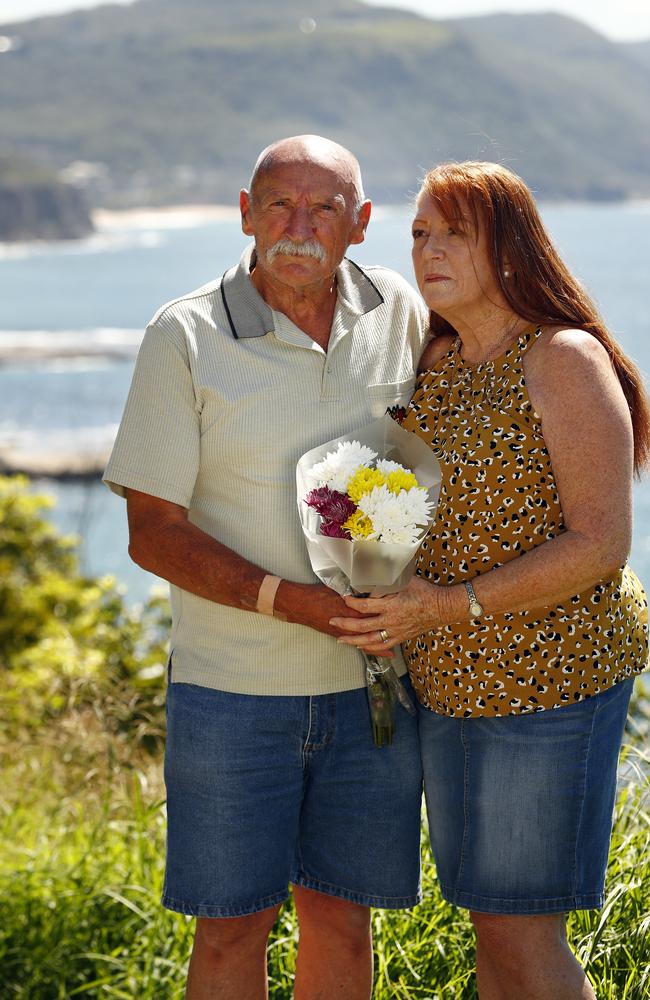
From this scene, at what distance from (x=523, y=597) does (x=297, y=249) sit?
0.91m

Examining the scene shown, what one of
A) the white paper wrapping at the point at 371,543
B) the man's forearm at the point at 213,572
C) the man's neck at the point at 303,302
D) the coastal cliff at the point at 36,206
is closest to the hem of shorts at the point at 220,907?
the man's forearm at the point at 213,572

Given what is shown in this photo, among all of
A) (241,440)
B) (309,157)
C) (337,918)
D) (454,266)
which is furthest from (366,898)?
(309,157)

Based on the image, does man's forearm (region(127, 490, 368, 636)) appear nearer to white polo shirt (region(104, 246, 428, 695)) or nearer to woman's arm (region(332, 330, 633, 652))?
white polo shirt (region(104, 246, 428, 695))

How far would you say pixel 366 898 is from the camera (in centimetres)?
270

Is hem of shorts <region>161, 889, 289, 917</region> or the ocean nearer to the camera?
hem of shorts <region>161, 889, 289, 917</region>

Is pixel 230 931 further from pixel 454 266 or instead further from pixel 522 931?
pixel 454 266

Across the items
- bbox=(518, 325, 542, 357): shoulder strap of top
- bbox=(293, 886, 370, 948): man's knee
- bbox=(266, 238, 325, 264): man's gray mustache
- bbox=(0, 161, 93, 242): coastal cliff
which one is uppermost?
bbox=(266, 238, 325, 264): man's gray mustache

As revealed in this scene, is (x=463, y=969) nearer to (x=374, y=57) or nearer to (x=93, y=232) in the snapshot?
(x=93, y=232)

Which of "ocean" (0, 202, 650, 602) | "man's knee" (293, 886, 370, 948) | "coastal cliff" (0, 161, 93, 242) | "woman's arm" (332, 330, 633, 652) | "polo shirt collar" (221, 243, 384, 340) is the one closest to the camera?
"woman's arm" (332, 330, 633, 652)

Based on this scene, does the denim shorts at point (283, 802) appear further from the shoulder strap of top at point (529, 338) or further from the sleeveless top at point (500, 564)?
the shoulder strap of top at point (529, 338)

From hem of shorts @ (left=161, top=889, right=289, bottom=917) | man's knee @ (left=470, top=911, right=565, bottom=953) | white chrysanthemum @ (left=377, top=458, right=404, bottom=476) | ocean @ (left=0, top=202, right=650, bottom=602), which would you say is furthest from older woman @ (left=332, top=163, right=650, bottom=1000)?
hem of shorts @ (left=161, top=889, right=289, bottom=917)

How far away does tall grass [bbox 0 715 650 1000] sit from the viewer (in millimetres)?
2906

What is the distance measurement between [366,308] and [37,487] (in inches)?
886

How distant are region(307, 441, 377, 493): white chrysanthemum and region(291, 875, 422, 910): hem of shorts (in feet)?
3.16
